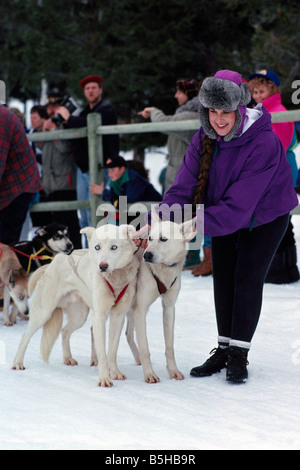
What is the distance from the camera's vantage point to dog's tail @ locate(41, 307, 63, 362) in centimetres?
385

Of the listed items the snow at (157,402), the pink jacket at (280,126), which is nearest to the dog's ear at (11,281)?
the snow at (157,402)

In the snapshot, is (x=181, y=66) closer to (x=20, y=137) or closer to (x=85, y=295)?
(x=20, y=137)

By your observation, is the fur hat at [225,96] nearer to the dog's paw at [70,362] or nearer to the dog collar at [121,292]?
the dog collar at [121,292]

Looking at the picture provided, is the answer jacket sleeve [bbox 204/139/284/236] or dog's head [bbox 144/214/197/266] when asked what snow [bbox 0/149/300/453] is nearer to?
dog's head [bbox 144/214/197/266]

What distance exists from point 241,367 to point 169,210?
98 centimetres

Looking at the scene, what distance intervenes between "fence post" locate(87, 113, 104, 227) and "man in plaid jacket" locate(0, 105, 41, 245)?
126cm

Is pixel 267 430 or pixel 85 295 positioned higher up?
pixel 85 295

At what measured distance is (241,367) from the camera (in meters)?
3.53

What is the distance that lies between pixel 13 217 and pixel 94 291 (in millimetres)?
2195

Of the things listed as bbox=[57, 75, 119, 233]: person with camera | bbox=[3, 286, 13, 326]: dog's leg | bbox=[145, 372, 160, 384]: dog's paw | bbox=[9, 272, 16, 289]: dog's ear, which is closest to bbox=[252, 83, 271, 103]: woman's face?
bbox=[57, 75, 119, 233]: person with camera

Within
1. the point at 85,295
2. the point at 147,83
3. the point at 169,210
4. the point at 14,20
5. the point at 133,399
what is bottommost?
the point at 133,399

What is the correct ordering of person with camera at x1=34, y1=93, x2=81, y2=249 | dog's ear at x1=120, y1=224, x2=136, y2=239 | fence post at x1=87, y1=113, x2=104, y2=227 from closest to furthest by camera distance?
1. dog's ear at x1=120, y1=224, x2=136, y2=239
2. fence post at x1=87, y1=113, x2=104, y2=227
3. person with camera at x1=34, y1=93, x2=81, y2=249
